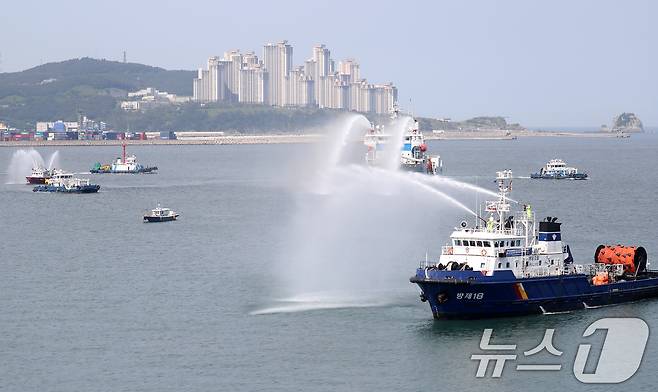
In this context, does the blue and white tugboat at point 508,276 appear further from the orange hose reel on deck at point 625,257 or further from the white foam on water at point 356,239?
the white foam on water at point 356,239

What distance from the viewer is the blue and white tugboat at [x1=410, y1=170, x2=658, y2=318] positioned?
1908 inches

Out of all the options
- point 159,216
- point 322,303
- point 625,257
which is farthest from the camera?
point 159,216

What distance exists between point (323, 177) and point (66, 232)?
2029 inches

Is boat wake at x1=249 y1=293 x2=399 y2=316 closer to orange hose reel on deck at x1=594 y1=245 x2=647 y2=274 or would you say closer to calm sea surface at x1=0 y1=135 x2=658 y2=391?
calm sea surface at x1=0 y1=135 x2=658 y2=391

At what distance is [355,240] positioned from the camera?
72.0 m

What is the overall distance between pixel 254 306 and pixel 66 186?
80637 millimetres

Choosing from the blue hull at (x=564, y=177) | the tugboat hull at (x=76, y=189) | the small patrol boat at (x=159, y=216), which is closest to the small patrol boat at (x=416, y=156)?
the blue hull at (x=564, y=177)

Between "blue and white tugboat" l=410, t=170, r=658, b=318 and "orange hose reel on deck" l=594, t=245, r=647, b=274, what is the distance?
1.67 m

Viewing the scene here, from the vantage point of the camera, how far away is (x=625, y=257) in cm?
5619

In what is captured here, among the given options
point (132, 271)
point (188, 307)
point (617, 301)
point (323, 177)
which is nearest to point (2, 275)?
point (132, 271)

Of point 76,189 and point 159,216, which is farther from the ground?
point 159,216

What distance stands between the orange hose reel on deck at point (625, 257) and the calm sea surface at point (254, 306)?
220cm

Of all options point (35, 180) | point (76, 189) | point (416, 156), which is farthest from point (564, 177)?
point (35, 180)

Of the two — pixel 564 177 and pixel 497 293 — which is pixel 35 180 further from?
pixel 497 293
